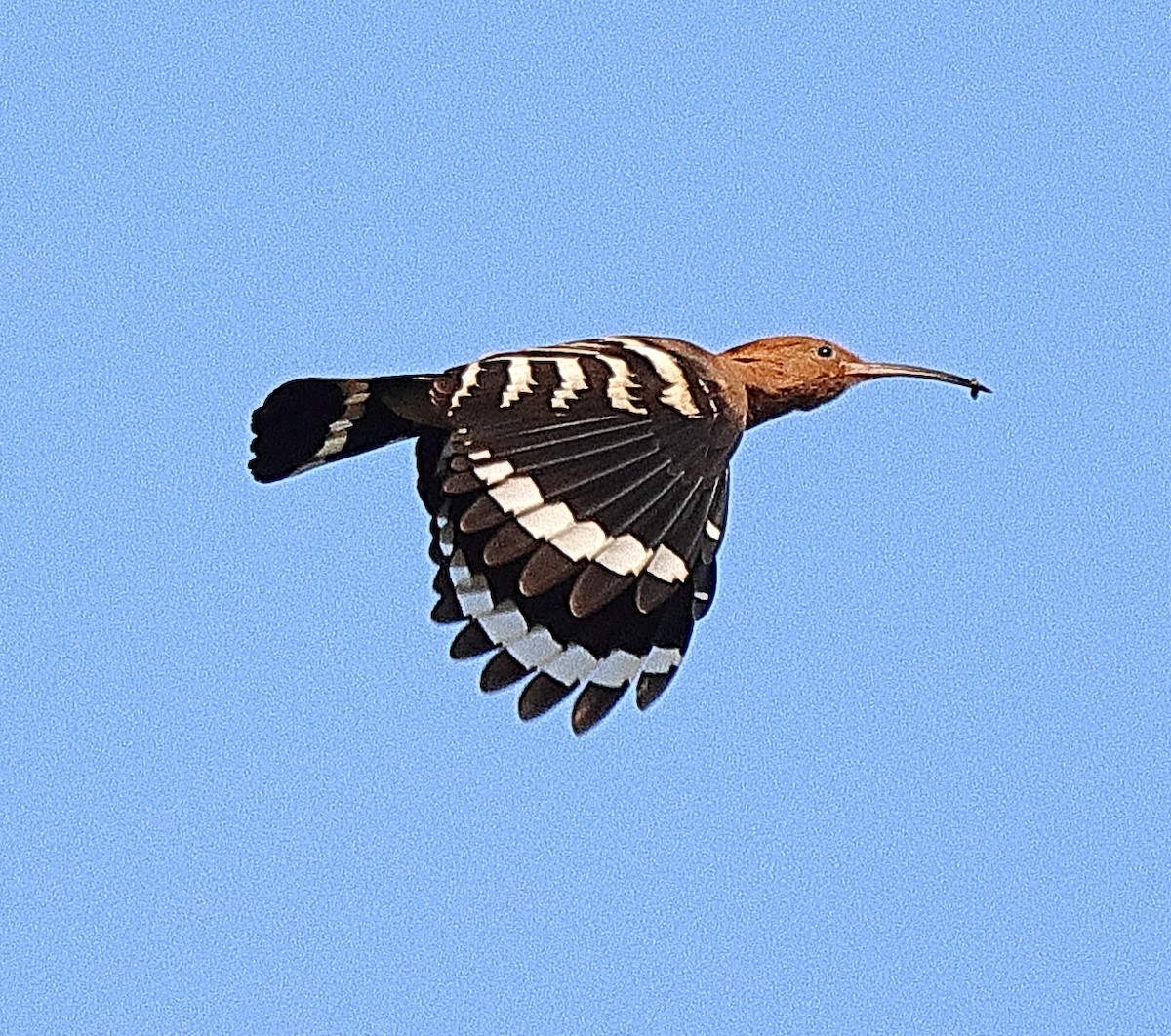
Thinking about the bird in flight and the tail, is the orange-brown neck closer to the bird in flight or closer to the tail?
the bird in flight

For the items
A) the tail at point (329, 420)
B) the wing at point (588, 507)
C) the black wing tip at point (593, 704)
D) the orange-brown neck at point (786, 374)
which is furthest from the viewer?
the orange-brown neck at point (786, 374)

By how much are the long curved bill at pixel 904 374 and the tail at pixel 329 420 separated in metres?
0.99

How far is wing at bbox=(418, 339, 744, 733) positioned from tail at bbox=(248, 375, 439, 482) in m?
0.12

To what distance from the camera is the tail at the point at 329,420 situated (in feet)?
15.8

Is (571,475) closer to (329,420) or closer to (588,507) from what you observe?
(588,507)

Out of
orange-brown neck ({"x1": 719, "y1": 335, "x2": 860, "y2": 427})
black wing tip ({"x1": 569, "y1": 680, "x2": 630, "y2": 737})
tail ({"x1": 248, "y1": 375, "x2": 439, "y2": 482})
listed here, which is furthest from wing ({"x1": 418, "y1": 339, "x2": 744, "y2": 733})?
orange-brown neck ({"x1": 719, "y1": 335, "x2": 860, "y2": 427})

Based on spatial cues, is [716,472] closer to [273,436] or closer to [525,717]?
[525,717]

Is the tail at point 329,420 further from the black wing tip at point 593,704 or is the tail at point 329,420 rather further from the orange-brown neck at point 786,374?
the orange-brown neck at point 786,374

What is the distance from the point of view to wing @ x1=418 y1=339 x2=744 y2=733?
4371mm

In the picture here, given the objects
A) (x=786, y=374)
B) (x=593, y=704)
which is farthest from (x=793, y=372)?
(x=593, y=704)

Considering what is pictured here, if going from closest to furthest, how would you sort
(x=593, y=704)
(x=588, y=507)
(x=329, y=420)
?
1. (x=588, y=507)
2. (x=593, y=704)
3. (x=329, y=420)

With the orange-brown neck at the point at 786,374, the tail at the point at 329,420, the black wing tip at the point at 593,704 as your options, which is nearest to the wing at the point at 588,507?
the black wing tip at the point at 593,704

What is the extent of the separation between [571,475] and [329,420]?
73 cm

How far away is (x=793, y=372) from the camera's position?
5223mm
